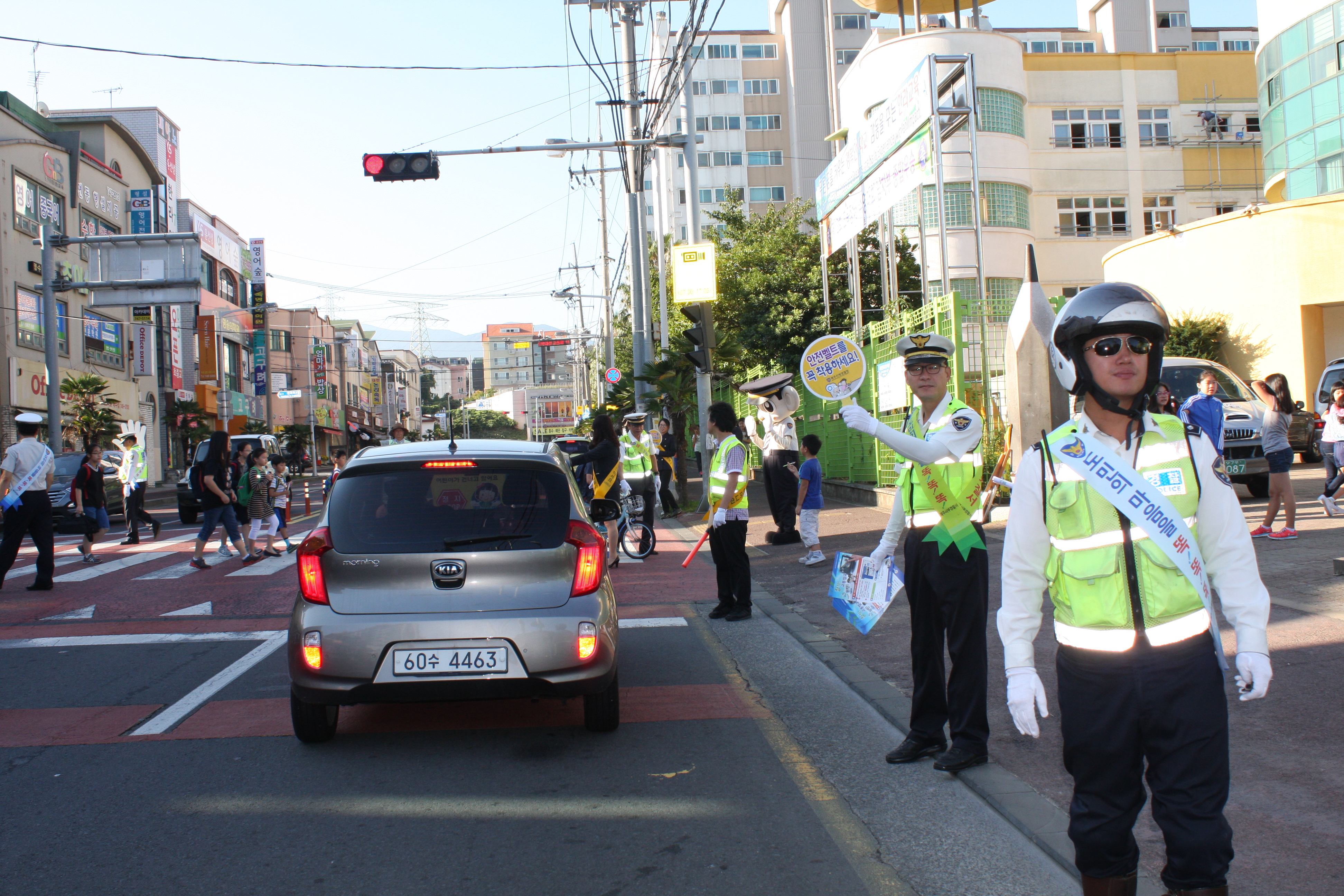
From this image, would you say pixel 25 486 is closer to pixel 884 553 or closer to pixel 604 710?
pixel 604 710

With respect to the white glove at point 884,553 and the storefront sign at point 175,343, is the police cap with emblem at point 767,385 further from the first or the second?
the storefront sign at point 175,343

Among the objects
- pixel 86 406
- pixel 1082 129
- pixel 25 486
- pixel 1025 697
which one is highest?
pixel 1082 129

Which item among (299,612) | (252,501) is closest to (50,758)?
(299,612)

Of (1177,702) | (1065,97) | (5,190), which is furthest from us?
(1065,97)

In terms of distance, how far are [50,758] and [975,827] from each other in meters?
4.32

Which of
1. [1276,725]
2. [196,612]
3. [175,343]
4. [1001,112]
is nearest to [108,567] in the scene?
[196,612]

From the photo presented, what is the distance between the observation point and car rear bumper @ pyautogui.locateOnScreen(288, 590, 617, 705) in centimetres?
503

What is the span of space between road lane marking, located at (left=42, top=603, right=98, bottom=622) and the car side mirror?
17.9ft

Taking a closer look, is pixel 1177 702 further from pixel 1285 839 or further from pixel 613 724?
pixel 613 724

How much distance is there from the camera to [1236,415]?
1454 centimetres

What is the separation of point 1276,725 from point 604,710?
312cm

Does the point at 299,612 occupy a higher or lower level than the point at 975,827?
higher

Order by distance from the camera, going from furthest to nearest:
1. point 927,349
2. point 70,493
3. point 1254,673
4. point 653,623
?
point 70,493 < point 653,623 < point 927,349 < point 1254,673

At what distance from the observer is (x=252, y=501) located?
14.4 meters
